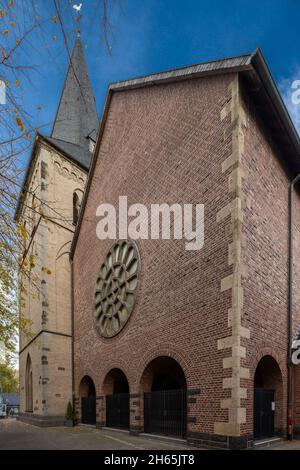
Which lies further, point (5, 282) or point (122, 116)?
point (122, 116)

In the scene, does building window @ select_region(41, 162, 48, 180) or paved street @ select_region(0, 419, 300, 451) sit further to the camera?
building window @ select_region(41, 162, 48, 180)

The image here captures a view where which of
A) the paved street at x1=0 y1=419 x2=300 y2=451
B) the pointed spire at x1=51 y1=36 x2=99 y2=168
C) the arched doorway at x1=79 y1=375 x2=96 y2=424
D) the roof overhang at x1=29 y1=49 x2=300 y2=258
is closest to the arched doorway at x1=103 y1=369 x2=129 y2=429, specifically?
the paved street at x1=0 y1=419 x2=300 y2=451

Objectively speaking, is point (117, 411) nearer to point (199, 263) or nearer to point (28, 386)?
point (199, 263)

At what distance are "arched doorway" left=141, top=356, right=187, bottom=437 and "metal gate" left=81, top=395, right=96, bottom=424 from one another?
14.3 ft

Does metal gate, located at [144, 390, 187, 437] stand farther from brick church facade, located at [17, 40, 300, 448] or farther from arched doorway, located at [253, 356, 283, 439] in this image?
arched doorway, located at [253, 356, 283, 439]

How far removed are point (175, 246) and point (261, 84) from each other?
5289 mm

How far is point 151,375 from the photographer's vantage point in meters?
13.1

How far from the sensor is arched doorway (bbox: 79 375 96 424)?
17484 mm

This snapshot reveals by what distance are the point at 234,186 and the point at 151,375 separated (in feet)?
22.2

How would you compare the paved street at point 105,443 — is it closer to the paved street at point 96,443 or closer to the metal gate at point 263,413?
the paved street at point 96,443

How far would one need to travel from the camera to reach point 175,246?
490 inches
